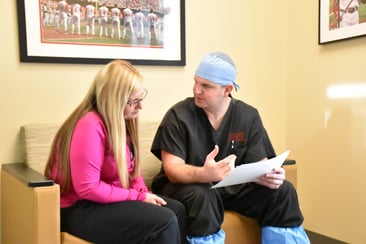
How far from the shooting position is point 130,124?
5.48 ft

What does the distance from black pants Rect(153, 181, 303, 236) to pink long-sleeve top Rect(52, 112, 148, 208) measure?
0.73 feet

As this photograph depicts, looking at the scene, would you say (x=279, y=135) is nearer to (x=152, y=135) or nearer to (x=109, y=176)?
(x=152, y=135)

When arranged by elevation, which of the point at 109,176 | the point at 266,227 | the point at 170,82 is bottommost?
the point at 266,227

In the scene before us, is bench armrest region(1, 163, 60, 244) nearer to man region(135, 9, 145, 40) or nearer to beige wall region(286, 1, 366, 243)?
man region(135, 9, 145, 40)

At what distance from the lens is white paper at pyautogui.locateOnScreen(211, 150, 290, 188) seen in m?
1.56

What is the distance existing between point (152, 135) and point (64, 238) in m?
0.81

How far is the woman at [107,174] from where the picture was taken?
1.42 m

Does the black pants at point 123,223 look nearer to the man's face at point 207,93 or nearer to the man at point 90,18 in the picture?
the man's face at point 207,93

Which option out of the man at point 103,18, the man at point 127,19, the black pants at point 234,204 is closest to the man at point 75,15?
the man at point 103,18

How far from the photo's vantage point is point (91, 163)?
1.43m

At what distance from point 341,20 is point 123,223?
1.72 metres

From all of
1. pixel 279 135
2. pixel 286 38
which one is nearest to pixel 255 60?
pixel 286 38

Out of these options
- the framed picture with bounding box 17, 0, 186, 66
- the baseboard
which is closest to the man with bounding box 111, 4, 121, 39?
the framed picture with bounding box 17, 0, 186, 66

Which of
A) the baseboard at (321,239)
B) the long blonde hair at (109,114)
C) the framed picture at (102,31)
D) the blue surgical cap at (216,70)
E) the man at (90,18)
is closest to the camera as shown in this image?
the long blonde hair at (109,114)
